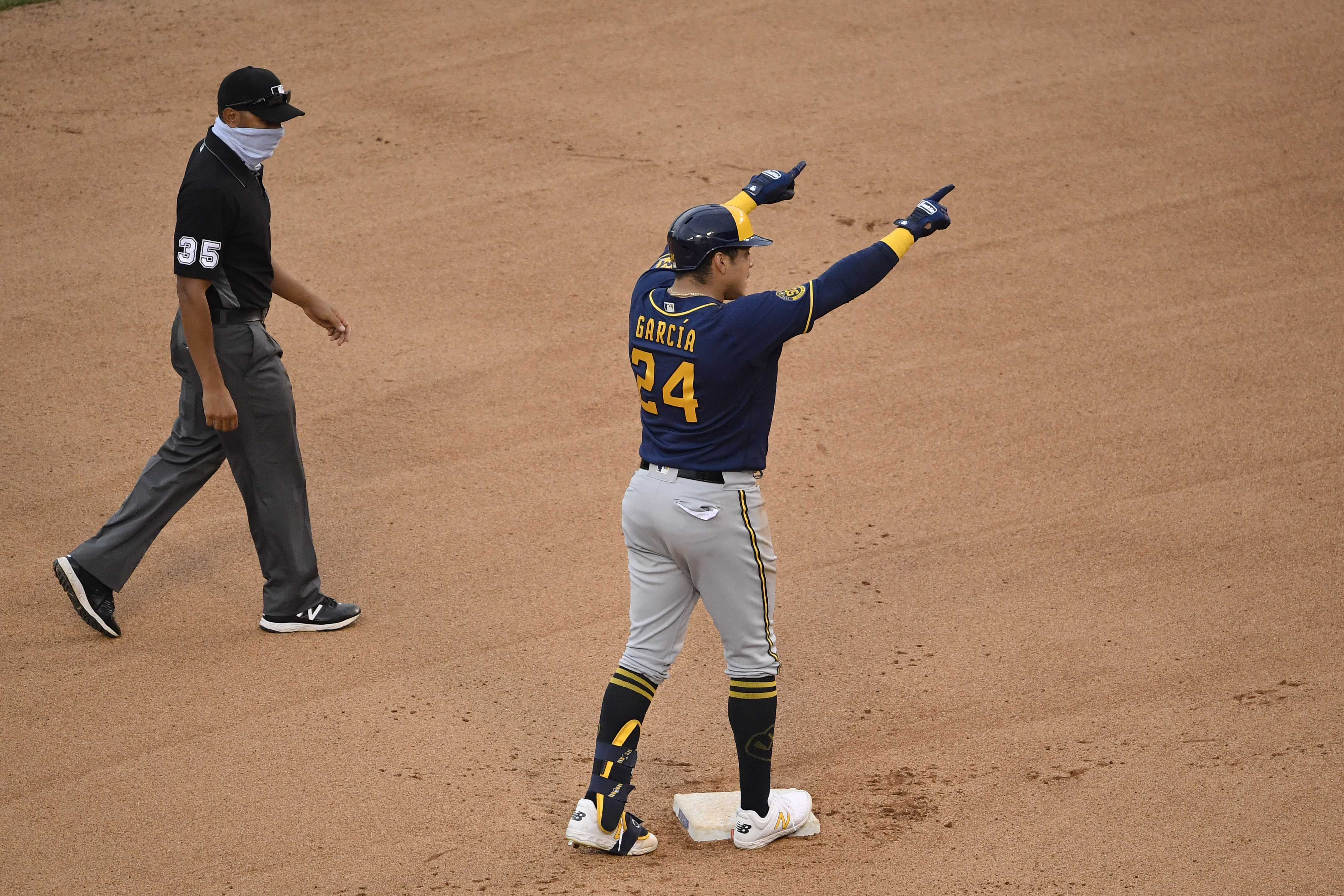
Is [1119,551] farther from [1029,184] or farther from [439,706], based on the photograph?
[1029,184]

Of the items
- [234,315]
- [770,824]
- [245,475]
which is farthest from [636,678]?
[234,315]

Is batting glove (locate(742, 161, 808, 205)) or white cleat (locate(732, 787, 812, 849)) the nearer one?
white cleat (locate(732, 787, 812, 849))

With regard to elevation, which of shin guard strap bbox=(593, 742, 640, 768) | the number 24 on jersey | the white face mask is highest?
the white face mask

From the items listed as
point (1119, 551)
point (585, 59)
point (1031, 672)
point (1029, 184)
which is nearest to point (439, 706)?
point (1031, 672)

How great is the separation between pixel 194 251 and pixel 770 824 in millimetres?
2795

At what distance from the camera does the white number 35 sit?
4.57 metres

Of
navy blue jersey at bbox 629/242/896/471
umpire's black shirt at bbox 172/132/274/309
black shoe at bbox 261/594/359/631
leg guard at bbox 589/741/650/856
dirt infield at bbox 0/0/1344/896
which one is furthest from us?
black shoe at bbox 261/594/359/631

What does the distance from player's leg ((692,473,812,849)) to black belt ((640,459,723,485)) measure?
0.03 m

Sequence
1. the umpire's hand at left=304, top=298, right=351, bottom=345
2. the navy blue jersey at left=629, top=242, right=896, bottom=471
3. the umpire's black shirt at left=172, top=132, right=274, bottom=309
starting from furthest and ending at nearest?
1. the umpire's hand at left=304, top=298, right=351, bottom=345
2. the umpire's black shirt at left=172, top=132, right=274, bottom=309
3. the navy blue jersey at left=629, top=242, right=896, bottom=471

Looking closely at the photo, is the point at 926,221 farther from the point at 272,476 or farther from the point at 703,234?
the point at 272,476

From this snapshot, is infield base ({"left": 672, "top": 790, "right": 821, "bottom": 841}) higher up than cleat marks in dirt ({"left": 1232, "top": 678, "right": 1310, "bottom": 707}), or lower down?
higher up

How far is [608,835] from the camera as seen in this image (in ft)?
12.9

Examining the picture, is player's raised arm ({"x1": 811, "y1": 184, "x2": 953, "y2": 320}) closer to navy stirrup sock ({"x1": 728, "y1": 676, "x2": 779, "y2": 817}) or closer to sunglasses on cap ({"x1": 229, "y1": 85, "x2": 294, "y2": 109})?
navy stirrup sock ({"x1": 728, "y1": 676, "x2": 779, "y2": 817})

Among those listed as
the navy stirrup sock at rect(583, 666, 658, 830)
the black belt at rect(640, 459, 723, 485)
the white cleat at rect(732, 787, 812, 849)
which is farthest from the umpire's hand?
the white cleat at rect(732, 787, 812, 849)
